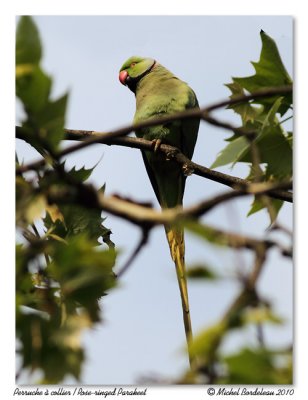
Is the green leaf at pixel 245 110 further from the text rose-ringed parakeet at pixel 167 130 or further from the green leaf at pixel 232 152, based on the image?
the text rose-ringed parakeet at pixel 167 130

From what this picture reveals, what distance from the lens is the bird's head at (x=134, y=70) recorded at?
219 cm

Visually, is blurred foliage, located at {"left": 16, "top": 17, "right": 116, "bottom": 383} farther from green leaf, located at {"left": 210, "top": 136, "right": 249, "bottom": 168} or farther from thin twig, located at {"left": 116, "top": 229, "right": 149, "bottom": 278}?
green leaf, located at {"left": 210, "top": 136, "right": 249, "bottom": 168}

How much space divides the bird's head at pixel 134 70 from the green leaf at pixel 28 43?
1.32 m

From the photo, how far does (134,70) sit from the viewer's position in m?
2.34

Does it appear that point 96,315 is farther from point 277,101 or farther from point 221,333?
point 277,101

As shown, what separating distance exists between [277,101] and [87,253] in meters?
0.91

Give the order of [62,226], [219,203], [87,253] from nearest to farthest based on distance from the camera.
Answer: [219,203]
[87,253]
[62,226]

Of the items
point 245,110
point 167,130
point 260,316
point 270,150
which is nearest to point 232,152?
point 270,150

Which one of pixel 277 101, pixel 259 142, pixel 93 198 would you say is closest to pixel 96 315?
pixel 93 198

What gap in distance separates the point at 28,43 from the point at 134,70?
1544mm

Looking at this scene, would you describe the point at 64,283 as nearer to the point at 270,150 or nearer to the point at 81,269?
the point at 81,269

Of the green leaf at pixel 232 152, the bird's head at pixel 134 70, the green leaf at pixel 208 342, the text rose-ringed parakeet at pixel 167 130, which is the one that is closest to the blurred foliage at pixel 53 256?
the green leaf at pixel 208 342

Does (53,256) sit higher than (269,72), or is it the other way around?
(269,72)

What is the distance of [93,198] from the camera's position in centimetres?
62
